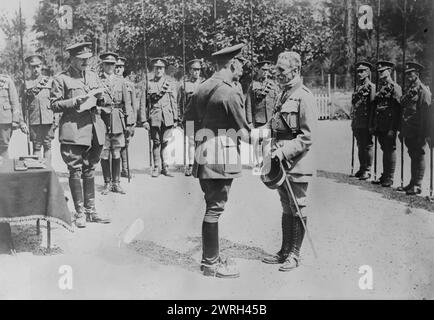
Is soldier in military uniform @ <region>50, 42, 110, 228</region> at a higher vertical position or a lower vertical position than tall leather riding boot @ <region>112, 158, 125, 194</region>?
higher

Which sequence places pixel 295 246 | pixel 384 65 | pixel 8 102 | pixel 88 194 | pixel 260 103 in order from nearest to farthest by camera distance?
pixel 295 246, pixel 88 194, pixel 384 65, pixel 8 102, pixel 260 103

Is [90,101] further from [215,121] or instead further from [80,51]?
[215,121]

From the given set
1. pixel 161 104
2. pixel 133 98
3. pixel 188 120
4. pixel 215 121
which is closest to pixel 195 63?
pixel 161 104

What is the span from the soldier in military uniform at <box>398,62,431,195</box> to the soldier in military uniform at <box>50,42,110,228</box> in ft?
13.2

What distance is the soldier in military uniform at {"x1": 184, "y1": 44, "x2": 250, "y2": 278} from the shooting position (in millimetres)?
4324

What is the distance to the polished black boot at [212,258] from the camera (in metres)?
4.46

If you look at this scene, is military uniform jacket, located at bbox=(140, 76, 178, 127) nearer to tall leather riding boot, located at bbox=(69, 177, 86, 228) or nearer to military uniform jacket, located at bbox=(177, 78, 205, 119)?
military uniform jacket, located at bbox=(177, 78, 205, 119)

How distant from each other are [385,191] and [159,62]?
3837 millimetres

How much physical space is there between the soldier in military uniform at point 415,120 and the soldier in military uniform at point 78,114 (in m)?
4.03

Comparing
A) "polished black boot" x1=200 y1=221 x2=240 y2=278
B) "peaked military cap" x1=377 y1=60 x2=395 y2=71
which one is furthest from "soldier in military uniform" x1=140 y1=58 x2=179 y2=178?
"polished black boot" x1=200 y1=221 x2=240 y2=278

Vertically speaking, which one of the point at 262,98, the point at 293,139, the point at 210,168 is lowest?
the point at 210,168

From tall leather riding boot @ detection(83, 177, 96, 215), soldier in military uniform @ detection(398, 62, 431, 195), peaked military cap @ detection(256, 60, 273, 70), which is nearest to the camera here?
tall leather riding boot @ detection(83, 177, 96, 215)

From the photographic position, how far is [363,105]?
26.7 feet

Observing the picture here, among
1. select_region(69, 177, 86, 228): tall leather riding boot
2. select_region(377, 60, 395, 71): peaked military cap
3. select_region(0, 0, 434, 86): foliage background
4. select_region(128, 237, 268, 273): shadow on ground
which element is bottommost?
select_region(128, 237, 268, 273): shadow on ground
